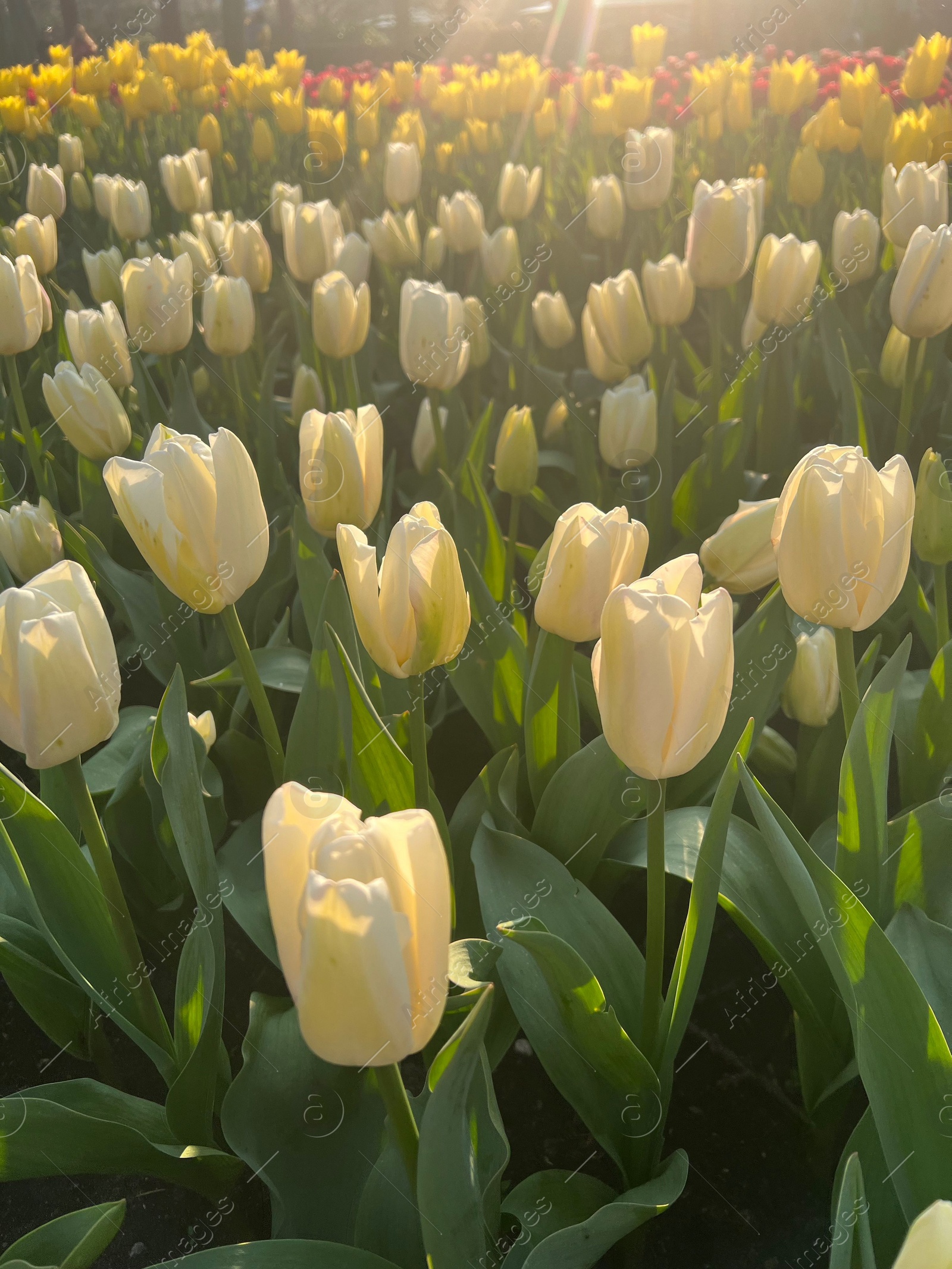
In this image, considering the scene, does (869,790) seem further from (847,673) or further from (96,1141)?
(96,1141)

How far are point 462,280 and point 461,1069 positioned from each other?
3.22 metres

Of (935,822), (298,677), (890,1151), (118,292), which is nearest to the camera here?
(890,1151)

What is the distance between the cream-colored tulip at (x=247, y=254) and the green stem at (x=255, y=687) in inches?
63.7

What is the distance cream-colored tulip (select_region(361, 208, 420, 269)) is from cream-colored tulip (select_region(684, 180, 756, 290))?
3.61ft

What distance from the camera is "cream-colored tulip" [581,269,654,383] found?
6.72ft

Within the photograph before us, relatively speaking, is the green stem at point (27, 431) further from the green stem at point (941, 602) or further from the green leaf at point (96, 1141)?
the green stem at point (941, 602)

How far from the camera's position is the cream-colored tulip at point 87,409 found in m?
1.70

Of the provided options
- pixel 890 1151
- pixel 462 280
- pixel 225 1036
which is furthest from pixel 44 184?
pixel 890 1151

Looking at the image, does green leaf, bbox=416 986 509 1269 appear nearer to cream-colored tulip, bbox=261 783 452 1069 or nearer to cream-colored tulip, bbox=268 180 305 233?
cream-colored tulip, bbox=261 783 452 1069

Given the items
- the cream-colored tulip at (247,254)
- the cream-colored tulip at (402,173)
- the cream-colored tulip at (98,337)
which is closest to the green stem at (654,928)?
the cream-colored tulip at (98,337)

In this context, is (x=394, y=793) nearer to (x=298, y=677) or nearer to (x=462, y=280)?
(x=298, y=677)

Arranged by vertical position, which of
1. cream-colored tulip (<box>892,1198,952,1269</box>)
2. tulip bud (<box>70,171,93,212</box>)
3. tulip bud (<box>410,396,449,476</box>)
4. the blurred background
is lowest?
tulip bud (<box>410,396,449,476</box>)

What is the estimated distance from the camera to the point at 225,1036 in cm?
148

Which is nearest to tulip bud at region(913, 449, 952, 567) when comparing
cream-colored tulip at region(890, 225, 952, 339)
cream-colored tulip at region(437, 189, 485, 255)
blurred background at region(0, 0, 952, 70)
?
cream-colored tulip at region(890, 225, 952, 339)
